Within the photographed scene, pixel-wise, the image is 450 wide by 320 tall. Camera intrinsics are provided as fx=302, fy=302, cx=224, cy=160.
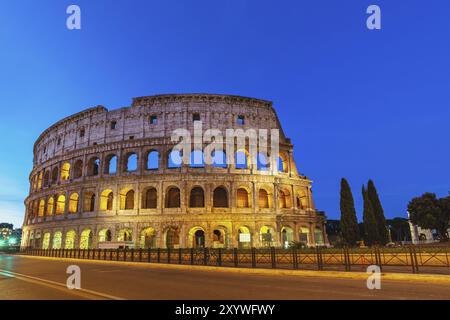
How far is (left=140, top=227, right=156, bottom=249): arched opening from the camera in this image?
3312cm

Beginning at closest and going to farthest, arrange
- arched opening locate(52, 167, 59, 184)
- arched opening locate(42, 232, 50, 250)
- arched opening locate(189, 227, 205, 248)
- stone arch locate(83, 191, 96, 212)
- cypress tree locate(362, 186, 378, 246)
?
cypress tree locate(362, 186, 378, 246)
arched opening locate(189, 227, 205, 248)
stone arch locate(83, 191, 96, 212)
arched opening locate(42, 232, 50, 250)
arched opening locate(52, 167, 59, 184)

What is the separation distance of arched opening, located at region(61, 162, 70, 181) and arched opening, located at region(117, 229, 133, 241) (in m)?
13.5

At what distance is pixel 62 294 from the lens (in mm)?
8008

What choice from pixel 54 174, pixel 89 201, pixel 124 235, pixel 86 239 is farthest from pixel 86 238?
pixel 54 174

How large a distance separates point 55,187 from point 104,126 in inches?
432

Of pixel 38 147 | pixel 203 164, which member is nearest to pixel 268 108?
pixel 203 164

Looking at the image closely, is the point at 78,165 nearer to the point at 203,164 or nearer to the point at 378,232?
the point at 203,164

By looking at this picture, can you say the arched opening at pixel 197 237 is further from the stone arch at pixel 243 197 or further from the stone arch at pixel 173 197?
the stone arch at pixel 243 197

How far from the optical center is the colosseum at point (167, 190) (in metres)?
32.6

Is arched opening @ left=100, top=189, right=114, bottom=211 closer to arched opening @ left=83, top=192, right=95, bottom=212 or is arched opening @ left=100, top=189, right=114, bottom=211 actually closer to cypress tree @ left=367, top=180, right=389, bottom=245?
arched opening @ left=83, top=192, right=95, bottom=212

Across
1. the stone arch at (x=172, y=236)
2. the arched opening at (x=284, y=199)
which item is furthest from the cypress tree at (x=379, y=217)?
the stone arch at (x=172, y=236)

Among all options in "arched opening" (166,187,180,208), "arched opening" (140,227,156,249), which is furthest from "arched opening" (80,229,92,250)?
"arched opening" (166,187,180,208)

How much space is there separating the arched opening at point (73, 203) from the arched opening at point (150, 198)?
10.5m

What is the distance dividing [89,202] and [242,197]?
19299 mm
